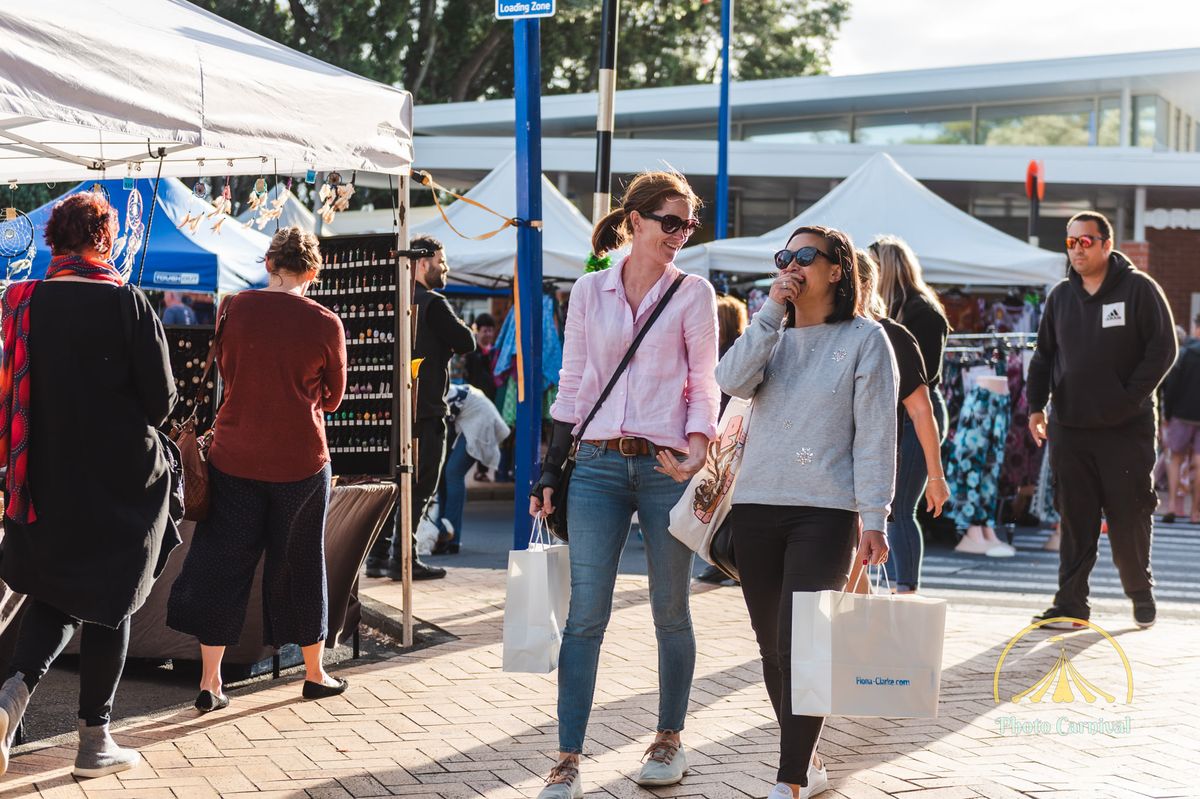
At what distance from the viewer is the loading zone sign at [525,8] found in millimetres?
7809

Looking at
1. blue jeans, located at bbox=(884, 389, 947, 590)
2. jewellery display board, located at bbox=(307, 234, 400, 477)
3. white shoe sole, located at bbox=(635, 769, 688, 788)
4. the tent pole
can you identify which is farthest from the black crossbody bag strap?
blue jeans, located at bbox=(884, 389, 947, 590)

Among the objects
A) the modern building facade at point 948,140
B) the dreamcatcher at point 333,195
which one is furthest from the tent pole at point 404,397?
the modern building facade at point 948,140

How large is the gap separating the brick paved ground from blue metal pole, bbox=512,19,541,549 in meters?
1.31

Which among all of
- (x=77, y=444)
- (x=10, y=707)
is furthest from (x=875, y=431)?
(x=10, y=707)

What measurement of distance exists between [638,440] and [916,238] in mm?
10870

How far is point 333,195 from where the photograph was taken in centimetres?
717

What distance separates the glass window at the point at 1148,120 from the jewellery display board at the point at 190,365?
22189mm

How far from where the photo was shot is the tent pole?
7.17m

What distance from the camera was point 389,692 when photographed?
6.33 metres

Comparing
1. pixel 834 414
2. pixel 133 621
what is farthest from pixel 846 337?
pixel 133 621

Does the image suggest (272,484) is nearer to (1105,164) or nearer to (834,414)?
(834,414)

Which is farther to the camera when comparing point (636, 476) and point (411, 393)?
point (411, 393)

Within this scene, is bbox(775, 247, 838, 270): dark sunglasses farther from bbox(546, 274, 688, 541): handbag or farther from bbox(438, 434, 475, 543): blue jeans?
bbox(438, 434, 475, 543): blue jeans

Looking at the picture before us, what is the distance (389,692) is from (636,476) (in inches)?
85.5
